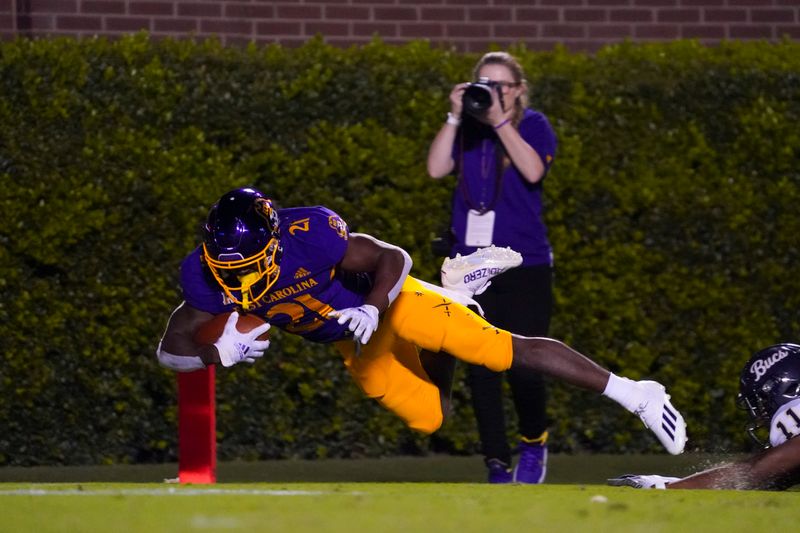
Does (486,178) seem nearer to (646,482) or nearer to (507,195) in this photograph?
(507,195)

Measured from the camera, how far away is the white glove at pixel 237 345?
5137 millimetres

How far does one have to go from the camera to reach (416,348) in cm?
600

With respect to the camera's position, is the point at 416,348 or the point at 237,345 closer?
the point at 237,345

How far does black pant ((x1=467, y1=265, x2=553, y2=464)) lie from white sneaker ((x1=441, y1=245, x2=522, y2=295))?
23cm

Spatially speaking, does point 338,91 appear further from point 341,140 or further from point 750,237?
point 750,237

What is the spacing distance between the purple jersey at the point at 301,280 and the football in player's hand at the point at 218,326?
0.15 feet

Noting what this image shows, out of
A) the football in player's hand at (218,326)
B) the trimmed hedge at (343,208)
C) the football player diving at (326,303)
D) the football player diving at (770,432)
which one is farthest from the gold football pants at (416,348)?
the trimmed hedge at (343,208)

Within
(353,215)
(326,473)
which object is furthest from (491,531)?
(353,215)

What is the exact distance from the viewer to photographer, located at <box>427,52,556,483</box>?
241 inches

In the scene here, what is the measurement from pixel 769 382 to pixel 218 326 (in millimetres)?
2154

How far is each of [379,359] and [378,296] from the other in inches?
23.0

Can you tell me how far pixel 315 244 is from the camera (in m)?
5.35

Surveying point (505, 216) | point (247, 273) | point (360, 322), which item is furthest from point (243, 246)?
point (505, 216)

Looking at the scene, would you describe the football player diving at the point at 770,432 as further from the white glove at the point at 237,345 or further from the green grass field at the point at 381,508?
the white glove at the point at 237,345
